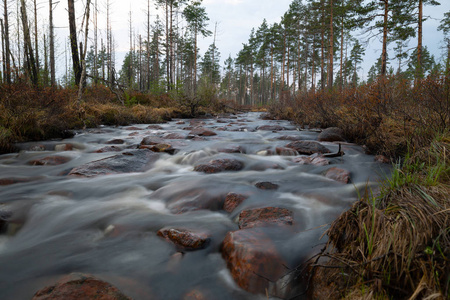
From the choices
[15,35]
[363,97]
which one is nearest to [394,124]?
[363,97]

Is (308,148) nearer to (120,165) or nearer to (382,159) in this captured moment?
(382,159)

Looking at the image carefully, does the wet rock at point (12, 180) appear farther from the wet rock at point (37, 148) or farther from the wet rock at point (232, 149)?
the wet rock at point (232, 149)

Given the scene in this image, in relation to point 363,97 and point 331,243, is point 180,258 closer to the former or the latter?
point 331,243

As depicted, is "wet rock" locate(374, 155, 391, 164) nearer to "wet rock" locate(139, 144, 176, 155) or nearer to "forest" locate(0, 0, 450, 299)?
"forest" locate(0, 0, 450, 299)

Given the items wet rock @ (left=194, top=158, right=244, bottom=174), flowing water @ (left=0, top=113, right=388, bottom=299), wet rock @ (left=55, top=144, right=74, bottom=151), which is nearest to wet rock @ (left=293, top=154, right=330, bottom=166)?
flowing water @ (left=0, top=113, right=388, bottom=299)

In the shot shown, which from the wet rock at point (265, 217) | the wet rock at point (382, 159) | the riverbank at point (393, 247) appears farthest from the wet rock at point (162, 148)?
the riverbank at point (393, 247)

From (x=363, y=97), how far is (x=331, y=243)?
19.7 ft

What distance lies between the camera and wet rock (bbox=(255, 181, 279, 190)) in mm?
3767

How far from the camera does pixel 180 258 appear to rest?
2.15 metres

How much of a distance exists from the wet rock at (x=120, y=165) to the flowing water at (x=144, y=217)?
0.54 ft

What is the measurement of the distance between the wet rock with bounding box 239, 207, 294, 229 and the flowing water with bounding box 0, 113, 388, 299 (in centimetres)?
11

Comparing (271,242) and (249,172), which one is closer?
(271,242)

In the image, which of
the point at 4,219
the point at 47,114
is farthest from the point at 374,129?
the point at 47,114

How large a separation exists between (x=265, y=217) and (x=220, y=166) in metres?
2.28
